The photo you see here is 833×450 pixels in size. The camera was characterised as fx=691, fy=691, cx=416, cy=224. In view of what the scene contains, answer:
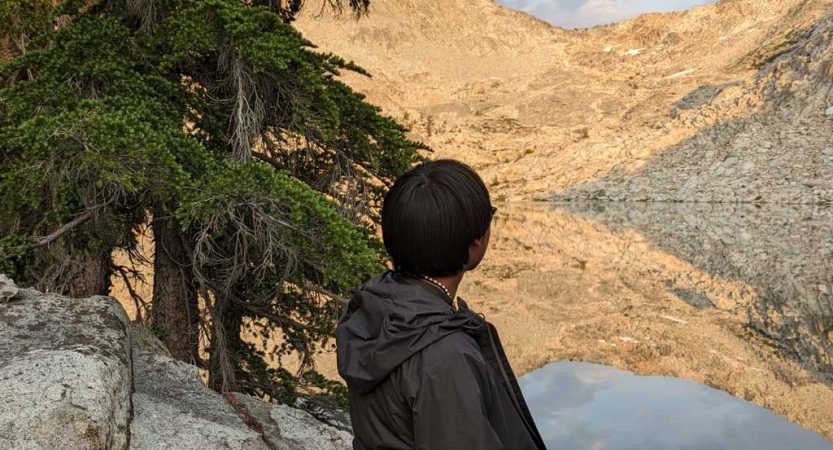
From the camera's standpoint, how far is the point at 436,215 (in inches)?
78.8

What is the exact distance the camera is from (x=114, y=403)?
3.73m

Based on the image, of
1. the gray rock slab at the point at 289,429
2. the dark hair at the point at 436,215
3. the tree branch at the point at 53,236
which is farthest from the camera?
the tree branch at the point at 53,236

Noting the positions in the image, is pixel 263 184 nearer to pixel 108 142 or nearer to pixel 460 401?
pixel 108 142

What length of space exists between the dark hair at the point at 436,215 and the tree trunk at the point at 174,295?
486 cm

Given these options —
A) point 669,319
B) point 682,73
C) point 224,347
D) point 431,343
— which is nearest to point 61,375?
point 431,343

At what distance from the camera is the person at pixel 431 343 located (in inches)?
72.2

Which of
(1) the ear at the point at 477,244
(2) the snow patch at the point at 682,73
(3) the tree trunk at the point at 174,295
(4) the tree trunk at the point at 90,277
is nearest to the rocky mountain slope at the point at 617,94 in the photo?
(2) the snow patch at the point at 682,73

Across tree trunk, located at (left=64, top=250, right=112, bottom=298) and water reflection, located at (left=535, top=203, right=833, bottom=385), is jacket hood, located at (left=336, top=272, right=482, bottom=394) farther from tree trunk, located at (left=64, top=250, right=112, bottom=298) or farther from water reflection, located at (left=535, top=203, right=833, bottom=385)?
water reflection, located at (left=535, top=203, right=833, bottom=385)

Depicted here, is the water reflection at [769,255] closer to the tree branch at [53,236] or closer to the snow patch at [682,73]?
the tree branch at [53,236]

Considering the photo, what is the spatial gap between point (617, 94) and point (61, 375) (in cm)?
8029

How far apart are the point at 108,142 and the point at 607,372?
25.3 ft

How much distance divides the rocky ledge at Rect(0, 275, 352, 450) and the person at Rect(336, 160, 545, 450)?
1865mm

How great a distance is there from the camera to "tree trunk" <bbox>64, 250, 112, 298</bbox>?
6.29 m

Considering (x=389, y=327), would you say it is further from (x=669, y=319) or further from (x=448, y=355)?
(x=669, y=319)
